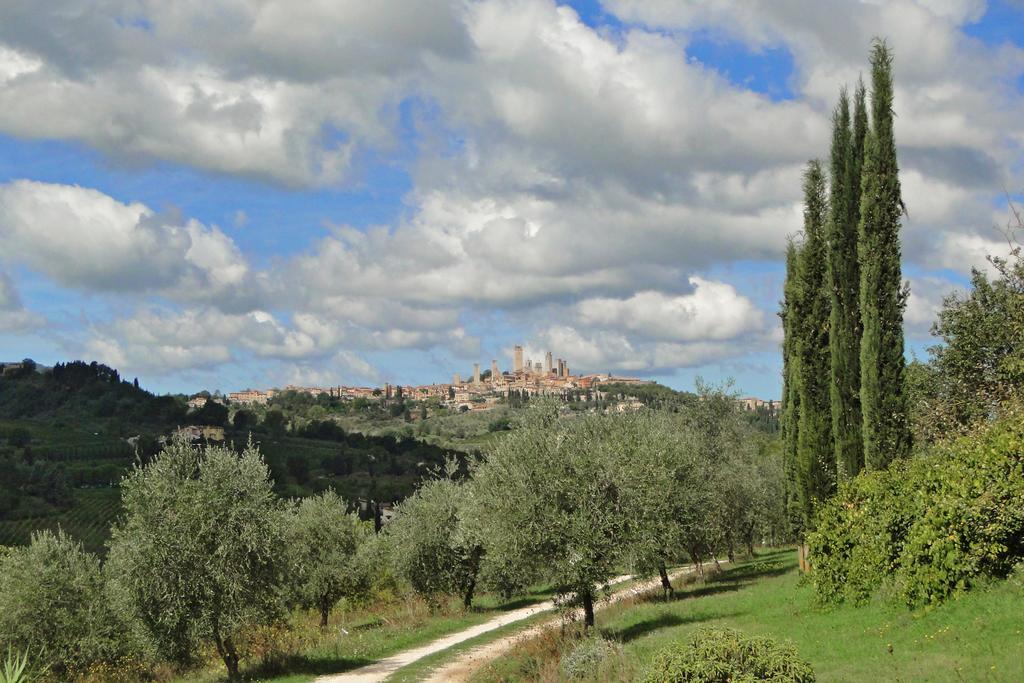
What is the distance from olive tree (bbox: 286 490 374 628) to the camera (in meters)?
40.6

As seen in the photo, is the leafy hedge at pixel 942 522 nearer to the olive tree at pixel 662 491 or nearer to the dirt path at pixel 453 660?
the olive tree at pixel 662 491

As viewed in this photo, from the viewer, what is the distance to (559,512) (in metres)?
21.8

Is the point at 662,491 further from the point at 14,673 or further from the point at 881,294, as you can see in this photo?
the point at 14,673

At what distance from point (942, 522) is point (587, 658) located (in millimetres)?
6945

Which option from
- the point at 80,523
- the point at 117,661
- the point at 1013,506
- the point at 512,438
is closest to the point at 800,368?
the point at 512,438

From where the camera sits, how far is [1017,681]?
9742 mm

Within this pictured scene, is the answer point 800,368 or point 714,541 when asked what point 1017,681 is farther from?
point 714,541

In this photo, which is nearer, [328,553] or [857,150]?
[857,150]

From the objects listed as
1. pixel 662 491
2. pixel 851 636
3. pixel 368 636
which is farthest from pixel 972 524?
pixel 368 636

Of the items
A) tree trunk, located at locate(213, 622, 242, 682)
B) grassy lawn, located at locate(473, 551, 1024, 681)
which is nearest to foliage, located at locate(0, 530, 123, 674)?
tree trunk, located at locate(213, 622, 242, 682)

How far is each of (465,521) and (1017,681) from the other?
16.0 metres

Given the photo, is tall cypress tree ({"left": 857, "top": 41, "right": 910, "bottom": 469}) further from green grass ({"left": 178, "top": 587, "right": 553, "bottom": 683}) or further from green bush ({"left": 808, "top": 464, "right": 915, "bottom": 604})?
green grass ({"left": 178, "top": 587, "right": 553, "bottom": 683})

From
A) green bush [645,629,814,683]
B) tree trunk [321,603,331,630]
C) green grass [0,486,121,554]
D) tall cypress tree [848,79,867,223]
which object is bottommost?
tree trunk [321,603,331,630]

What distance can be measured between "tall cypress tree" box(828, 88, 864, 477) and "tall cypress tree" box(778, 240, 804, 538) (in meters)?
A: 5.60
